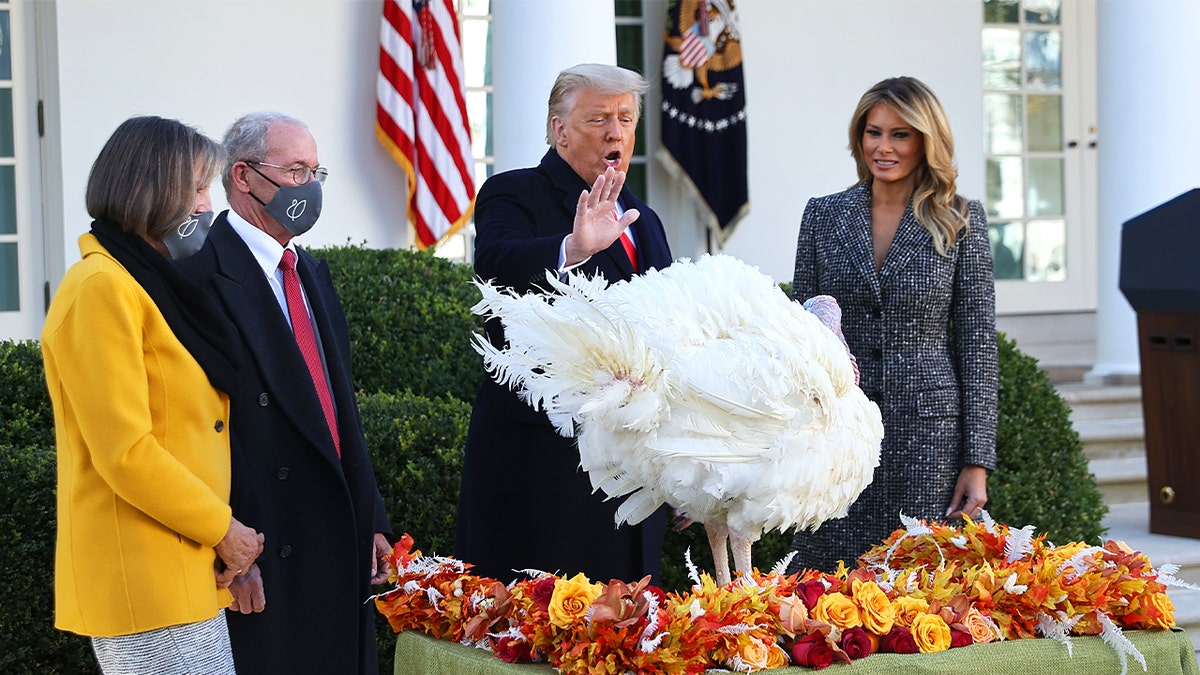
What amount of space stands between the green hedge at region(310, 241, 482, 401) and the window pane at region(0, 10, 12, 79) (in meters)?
2.45

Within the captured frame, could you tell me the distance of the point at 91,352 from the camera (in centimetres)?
227

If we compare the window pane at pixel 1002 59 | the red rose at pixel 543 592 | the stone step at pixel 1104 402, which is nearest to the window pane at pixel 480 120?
the window pane at pixel 1002 59

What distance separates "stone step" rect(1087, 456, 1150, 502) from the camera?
6.52 metres

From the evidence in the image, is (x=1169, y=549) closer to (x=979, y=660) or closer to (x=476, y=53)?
(x=979, y=660)

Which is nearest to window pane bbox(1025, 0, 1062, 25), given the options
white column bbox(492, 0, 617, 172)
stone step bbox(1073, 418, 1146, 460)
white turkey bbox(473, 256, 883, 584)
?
stone step bbox(1073, 418, 1146, 460)

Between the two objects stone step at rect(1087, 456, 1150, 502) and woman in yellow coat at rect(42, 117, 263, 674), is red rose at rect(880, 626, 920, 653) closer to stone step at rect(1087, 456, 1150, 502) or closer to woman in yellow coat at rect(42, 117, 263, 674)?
woman in yellow coat at rect(42, 117, 263, 674)

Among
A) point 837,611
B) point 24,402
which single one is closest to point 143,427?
point 837,611

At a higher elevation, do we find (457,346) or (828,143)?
(828,143)

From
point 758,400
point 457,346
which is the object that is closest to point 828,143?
point 457,346

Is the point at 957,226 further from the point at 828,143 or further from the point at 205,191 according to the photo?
the point at 828,143

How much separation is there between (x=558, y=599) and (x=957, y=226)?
5.30 ft

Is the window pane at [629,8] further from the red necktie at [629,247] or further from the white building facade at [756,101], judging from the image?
the red necktie at [629,247]

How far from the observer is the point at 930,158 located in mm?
3248

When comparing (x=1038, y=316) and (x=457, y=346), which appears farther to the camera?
(x=1038, y=316)
